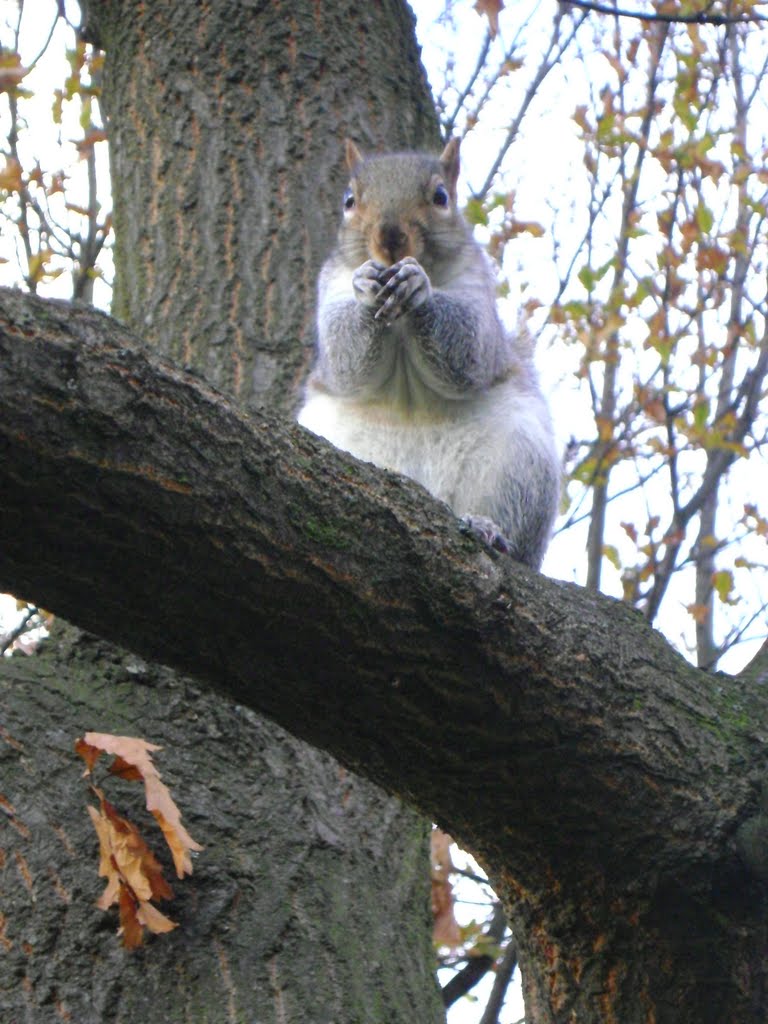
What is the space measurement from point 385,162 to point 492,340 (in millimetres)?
634

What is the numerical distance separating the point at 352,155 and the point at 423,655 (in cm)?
242

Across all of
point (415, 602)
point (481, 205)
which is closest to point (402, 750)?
point (415, 602)

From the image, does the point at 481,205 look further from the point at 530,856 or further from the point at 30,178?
the point at 530,856

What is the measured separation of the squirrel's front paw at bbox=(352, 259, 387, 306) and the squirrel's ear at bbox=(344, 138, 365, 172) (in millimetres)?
461

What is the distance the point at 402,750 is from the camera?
2248 millimetres

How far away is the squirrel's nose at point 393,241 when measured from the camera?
157 inches

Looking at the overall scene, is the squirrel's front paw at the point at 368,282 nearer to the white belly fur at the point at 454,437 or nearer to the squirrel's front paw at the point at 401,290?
the squirrel's front paw at the point at 401,290

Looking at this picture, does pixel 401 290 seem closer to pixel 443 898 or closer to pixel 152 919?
pixel 152 919

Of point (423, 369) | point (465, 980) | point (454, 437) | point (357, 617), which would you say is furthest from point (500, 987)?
point (357, 617)

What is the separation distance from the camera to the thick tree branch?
180 centimetres

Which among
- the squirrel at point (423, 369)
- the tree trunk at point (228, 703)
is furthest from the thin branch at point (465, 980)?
the squirrel at point (423, 369)

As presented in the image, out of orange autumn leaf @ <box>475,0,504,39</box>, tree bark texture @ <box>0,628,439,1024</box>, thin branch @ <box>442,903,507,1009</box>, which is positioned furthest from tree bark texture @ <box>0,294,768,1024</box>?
orange autumn leaf @ <box>475,0,504,39</box>

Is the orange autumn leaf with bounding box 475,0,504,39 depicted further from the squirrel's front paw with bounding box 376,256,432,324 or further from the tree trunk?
the squirrel's front paw with bounding box 376,256,432,324

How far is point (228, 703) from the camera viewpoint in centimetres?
299
